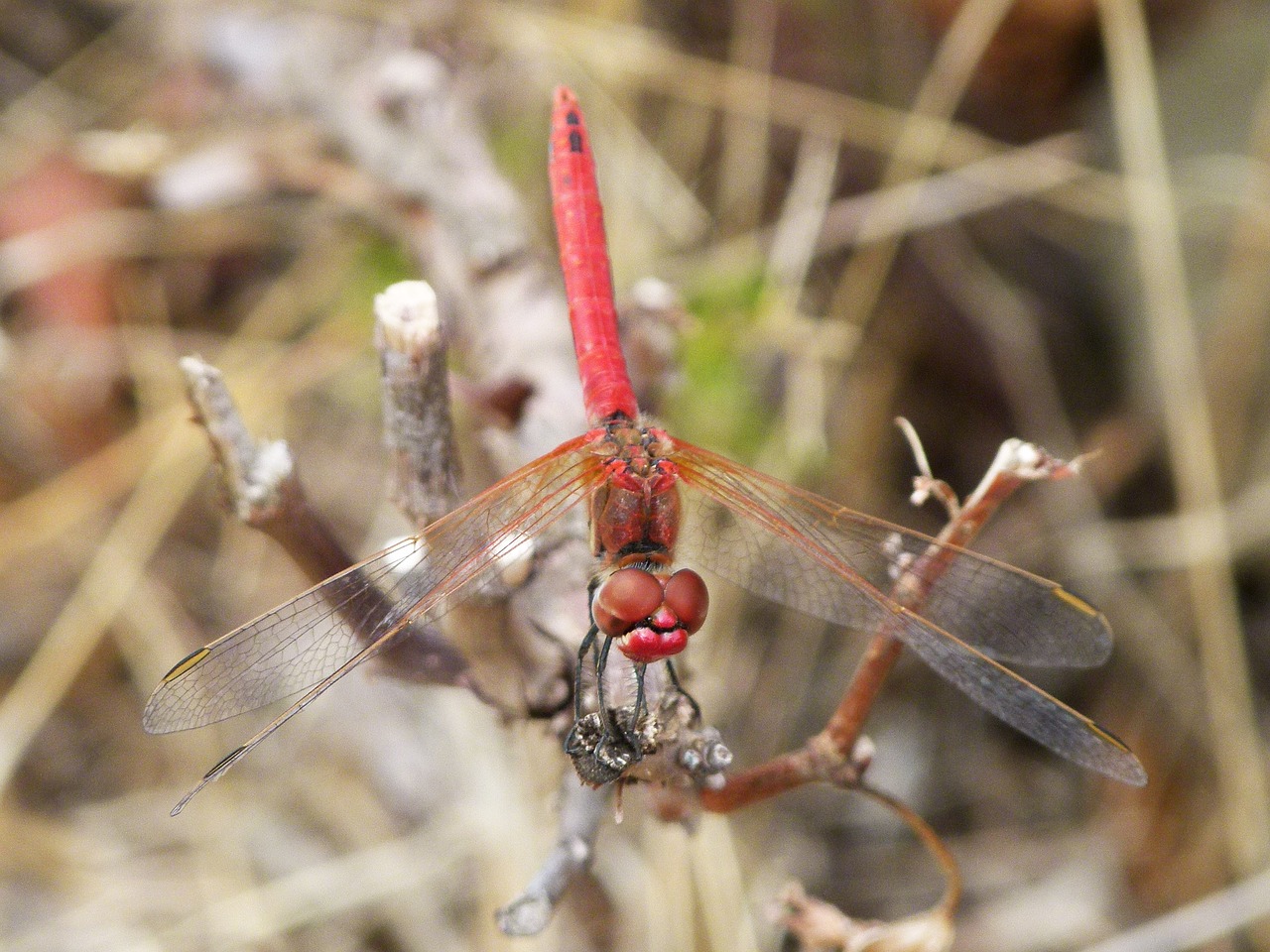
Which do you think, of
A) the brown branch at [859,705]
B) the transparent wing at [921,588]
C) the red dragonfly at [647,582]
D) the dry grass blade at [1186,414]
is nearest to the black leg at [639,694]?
the red dragonfly at [647,582]

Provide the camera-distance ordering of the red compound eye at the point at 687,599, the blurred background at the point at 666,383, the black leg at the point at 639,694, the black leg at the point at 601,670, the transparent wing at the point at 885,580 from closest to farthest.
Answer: the black leg at the point at 639,694 < the black leg at the point at 601,670 < the red compound eye at the point at 687,599 < the transparent wing at the point at 885,580 < the blurred background at the point at 666,383

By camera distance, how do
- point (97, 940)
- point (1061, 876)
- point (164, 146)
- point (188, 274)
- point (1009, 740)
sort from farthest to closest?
point (188, 274) < point (164, 146) < point (1009, 740) < point (1061, 876) < point (97, 940)

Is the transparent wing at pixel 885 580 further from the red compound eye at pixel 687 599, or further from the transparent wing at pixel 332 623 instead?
the transparent wing at pixel 332 623

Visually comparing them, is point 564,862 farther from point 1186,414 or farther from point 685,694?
point 1186,414

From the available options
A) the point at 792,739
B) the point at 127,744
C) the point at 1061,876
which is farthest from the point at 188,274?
the point at 1061,876

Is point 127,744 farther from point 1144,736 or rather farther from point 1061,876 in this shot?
point 1144,736

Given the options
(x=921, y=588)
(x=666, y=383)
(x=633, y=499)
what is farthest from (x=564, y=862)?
(x=666, y=383)

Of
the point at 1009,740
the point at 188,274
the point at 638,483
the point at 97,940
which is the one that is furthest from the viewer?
the point at 188,274
